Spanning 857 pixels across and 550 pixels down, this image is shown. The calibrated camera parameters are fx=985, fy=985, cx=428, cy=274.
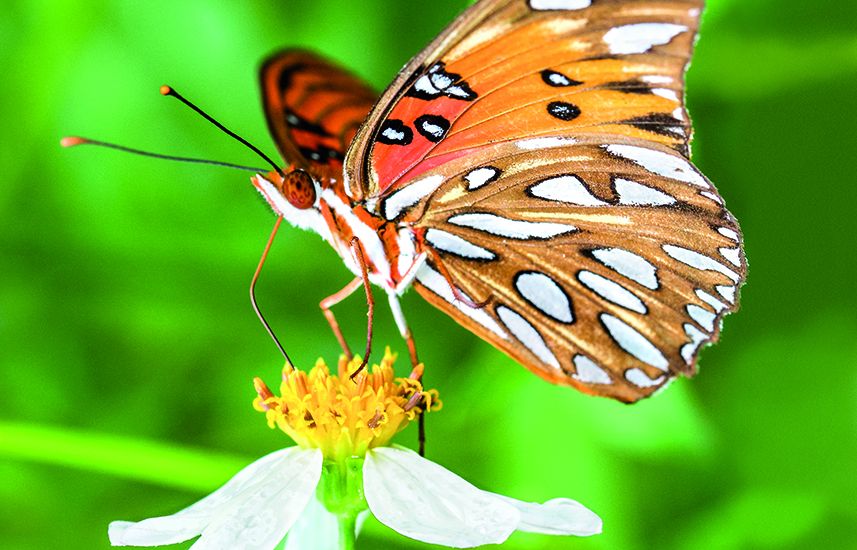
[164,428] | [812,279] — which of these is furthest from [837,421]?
[164,428]

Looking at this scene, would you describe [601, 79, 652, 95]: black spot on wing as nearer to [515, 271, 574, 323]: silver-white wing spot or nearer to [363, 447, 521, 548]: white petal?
[515, 271, 574, 323]: silver-white wing spot

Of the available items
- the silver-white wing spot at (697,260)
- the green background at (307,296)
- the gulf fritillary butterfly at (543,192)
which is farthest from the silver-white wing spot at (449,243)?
the green background at (307,296)

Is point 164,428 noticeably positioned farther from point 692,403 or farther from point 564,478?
point 692,403

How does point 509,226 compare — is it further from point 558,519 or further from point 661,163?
point 558,519

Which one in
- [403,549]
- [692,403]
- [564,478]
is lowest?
[403,549]

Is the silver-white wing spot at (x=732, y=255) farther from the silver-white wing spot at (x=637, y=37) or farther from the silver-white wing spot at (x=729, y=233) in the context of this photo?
the silver-white wing spot at (x=637, y=37)

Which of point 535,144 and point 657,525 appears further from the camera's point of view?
point 657,525

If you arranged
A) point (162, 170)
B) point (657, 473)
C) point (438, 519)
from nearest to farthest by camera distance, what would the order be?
point (438, 519), point (657, 473), point (162, 170)
